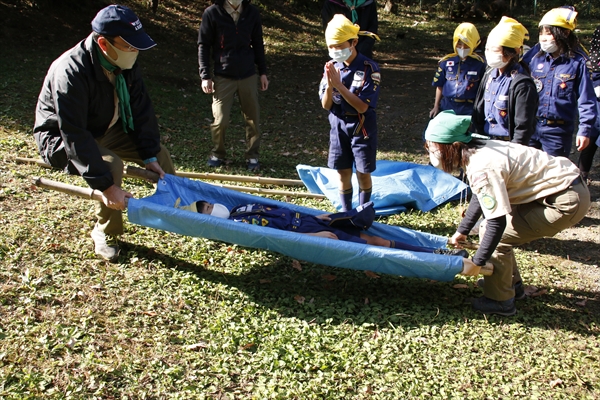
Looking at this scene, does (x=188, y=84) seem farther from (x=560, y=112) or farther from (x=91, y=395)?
(x=91, y=395)

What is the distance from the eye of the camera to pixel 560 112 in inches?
194

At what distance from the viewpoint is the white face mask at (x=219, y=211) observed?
470 cm

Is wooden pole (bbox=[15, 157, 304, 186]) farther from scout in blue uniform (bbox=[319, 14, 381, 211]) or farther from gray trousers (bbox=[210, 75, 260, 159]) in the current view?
scout in blue uniform (bbox=[319, 14, 381, 211])

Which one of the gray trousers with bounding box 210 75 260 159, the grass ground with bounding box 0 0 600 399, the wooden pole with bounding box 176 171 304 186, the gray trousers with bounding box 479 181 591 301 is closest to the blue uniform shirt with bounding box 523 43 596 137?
the grass ground with bounding box 0 0 600 399

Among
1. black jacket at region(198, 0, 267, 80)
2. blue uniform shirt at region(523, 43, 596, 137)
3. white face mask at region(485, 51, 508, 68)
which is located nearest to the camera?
white face mask at region(485, 51, 508, 68)

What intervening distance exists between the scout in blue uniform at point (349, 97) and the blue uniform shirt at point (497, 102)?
0.95 meters

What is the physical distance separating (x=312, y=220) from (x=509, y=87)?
76.8 inches

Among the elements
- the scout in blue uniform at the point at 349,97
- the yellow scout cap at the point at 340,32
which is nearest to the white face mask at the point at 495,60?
the scout in blue uniform at the point at 349,97

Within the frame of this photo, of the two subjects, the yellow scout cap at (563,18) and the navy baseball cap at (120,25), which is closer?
the navy baseball cap at (120,25)

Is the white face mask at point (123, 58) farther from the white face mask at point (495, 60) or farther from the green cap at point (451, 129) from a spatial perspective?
the white face mask at point (495, 60)

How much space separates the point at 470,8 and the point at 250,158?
16.6m

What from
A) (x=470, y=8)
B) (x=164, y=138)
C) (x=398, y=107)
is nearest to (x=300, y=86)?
(x=398, y=107)

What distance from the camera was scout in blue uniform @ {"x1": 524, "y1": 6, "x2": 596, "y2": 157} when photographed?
469 cm

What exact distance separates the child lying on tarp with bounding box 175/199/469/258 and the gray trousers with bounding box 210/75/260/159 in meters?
2.26
